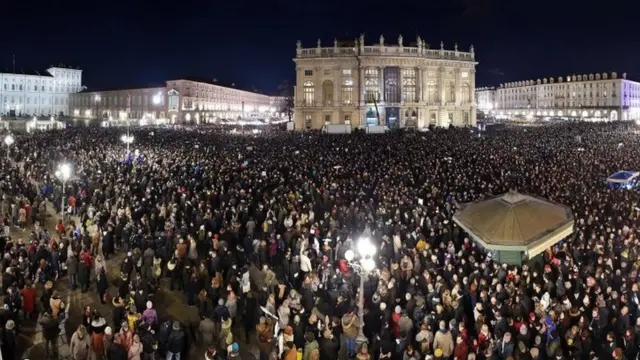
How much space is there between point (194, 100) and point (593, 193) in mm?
94638

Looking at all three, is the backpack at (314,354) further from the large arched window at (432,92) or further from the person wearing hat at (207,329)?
the large arched window at (432,92)

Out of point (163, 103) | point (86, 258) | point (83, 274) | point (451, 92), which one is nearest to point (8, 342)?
point (83, 274)

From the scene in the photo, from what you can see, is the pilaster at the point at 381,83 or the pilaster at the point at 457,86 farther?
the pilaster at the point at 457,86

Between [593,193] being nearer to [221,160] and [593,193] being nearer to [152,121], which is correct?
[221,160]

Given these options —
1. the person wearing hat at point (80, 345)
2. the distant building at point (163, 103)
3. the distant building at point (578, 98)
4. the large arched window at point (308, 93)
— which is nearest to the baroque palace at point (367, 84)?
the large arched window at point (308, 93)

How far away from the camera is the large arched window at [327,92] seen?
7431 centimetres

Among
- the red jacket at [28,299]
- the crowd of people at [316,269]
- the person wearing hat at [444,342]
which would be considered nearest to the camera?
the person wearing hat at [444,342]

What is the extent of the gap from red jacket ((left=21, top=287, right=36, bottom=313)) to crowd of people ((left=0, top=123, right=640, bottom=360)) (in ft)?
0.08

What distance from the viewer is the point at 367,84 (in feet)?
241

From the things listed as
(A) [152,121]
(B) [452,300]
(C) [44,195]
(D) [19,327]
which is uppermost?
(A) [152,121]

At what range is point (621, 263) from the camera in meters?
12.2

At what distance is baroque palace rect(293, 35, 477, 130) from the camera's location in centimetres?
7288

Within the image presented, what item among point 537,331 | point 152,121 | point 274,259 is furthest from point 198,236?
point 152,121

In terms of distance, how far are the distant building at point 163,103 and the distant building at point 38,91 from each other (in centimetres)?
305
